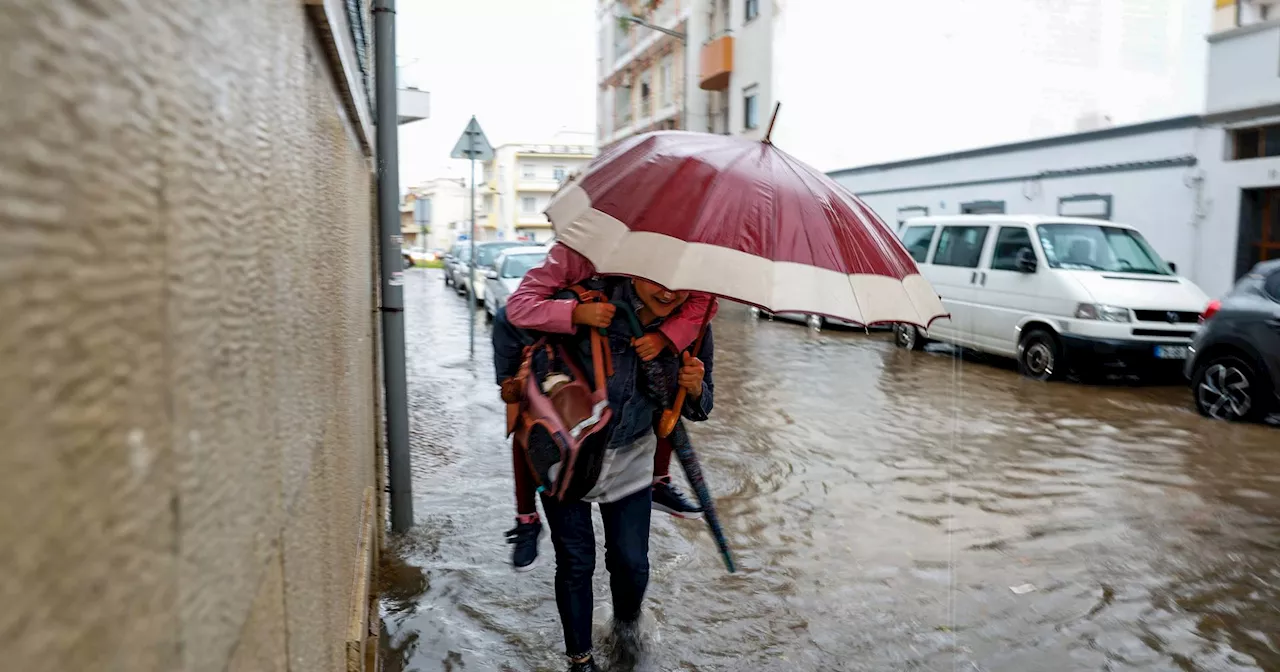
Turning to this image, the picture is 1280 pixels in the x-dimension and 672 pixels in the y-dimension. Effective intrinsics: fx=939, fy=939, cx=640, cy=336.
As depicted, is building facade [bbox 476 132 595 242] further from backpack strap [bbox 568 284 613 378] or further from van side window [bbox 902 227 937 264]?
backpack strap [bbox 568 284 613 378]

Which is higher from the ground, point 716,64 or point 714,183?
point 716,64

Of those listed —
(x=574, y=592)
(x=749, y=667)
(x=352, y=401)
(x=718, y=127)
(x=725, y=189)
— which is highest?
(x=718, y=127)

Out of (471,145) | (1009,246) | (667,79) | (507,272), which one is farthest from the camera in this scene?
(667,79)

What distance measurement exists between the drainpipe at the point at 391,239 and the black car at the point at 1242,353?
7301 millimetres

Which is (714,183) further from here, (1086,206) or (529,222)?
(529,222)

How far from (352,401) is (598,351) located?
80cm

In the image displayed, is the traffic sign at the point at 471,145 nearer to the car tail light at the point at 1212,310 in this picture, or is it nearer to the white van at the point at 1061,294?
the white van at the point at 1061,294

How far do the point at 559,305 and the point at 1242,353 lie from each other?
25.8 ft

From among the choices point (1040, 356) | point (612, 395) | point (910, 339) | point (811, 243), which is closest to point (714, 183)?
point (811, 243)

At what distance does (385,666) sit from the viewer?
11.7 ft

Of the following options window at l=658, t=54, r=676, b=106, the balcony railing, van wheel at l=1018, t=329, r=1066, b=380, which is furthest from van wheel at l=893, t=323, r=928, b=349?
the balcony railing

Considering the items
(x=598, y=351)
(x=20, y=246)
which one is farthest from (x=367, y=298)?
(x=20, y=246)

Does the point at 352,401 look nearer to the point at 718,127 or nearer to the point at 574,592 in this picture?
the point at 574,592

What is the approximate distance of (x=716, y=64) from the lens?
2986 cm
